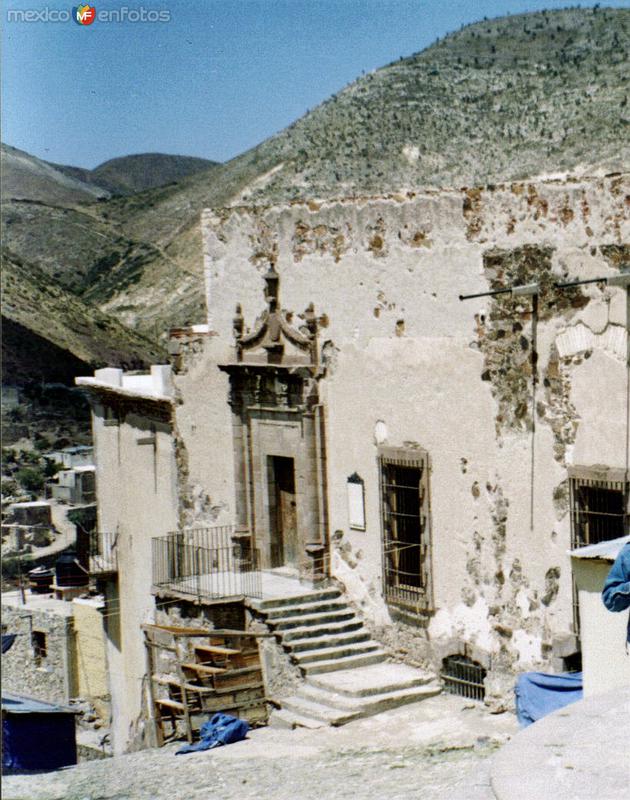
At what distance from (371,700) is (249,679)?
170 cm

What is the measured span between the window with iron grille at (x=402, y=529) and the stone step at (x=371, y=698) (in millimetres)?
992

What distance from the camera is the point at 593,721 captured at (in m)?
8.56

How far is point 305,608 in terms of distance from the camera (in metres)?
15.6

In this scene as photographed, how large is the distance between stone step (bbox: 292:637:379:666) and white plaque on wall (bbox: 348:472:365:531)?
54.1 inches

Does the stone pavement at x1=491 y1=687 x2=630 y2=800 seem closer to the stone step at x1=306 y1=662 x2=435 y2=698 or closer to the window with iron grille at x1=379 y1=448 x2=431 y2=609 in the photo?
the stone step at x1=306 y1=662 x2=435 y2=698

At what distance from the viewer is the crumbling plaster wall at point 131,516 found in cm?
1891

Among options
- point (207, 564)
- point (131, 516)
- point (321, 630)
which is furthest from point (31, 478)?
point (321, 630)

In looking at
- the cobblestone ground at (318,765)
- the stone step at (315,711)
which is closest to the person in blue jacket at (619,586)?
the cobblestone ground at (318,765)

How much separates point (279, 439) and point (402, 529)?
2208 mm

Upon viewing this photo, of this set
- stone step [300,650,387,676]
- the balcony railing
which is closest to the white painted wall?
stone step [300,650,387,676]

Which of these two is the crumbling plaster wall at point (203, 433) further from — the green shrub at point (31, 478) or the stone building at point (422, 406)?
the green shrub at point (31, 478)

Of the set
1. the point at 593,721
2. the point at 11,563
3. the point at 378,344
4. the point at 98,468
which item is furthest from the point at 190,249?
the point at 593,721

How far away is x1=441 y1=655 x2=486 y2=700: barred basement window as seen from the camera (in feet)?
47.6

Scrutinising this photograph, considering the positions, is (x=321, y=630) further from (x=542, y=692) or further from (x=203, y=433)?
(x=203, y=433)
